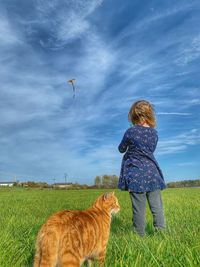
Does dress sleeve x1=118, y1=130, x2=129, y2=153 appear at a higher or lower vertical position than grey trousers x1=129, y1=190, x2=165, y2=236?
higher

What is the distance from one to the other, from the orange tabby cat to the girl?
252 centimetres

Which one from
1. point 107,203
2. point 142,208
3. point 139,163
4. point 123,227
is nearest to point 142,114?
point 139,163

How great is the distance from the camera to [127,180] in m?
8.34

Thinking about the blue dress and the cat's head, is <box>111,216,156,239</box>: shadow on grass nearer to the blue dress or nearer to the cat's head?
the blue dress

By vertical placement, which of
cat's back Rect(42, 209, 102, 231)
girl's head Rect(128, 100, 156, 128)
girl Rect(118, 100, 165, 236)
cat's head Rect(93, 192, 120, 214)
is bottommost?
cat's back Rect(42, 209, 102, 231)

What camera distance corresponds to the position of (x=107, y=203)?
6688 millimetres

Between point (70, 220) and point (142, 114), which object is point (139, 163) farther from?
point (70, 220)

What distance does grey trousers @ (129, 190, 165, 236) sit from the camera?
8359 mm

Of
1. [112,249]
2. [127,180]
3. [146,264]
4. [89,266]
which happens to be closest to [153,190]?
[127,180]

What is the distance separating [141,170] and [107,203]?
1805 mm

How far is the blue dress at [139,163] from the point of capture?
827 centimetres

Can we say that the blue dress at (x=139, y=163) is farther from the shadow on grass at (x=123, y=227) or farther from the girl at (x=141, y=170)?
the shadow on grass at (x=123, y=227)

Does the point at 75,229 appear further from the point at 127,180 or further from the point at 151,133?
the point at 151,133

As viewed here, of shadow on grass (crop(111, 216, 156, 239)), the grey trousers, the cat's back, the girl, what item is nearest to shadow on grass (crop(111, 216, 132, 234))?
shadow on grass (crop(111, 216, 156, 239))
